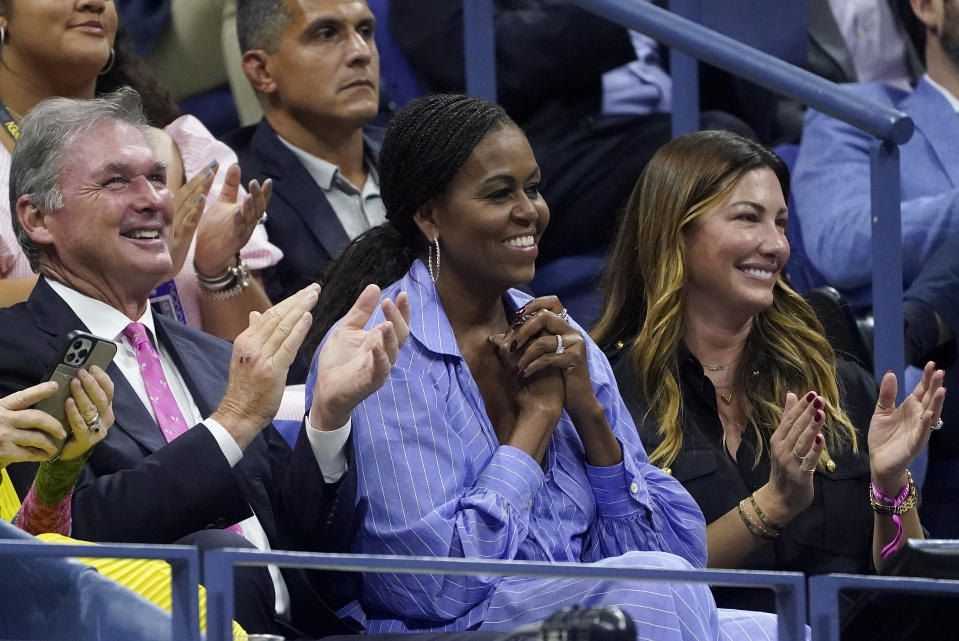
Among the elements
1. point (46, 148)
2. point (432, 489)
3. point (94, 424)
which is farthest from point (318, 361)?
point (46, 148)

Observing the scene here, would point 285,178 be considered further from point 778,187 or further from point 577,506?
point 577,506

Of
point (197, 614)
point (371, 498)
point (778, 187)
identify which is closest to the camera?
point (197, 614)

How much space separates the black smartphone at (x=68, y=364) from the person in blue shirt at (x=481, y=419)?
437 millimetres

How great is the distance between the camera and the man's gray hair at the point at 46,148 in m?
2.80

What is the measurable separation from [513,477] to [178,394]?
24.4 inches

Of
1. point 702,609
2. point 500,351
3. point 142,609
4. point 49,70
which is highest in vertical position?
point 49,70

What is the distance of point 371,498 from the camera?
8.27 ft

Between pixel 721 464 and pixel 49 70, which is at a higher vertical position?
pixel 49 70

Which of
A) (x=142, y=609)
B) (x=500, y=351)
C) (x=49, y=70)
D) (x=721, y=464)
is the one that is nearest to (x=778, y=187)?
(x=721, y=464)

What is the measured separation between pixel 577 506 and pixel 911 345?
4.84ft

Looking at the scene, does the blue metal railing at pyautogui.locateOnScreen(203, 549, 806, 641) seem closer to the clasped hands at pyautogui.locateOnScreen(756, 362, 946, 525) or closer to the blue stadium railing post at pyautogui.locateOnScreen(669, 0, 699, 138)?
the clasped hands at pyautogui.locateOnScreen(756, 362, 946, 525)

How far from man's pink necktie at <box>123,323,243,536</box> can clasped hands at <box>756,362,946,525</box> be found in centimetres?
94

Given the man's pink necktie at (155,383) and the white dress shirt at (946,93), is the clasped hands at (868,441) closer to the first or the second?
the man's pink necktie at (155,383)

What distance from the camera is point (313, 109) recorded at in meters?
3.80
